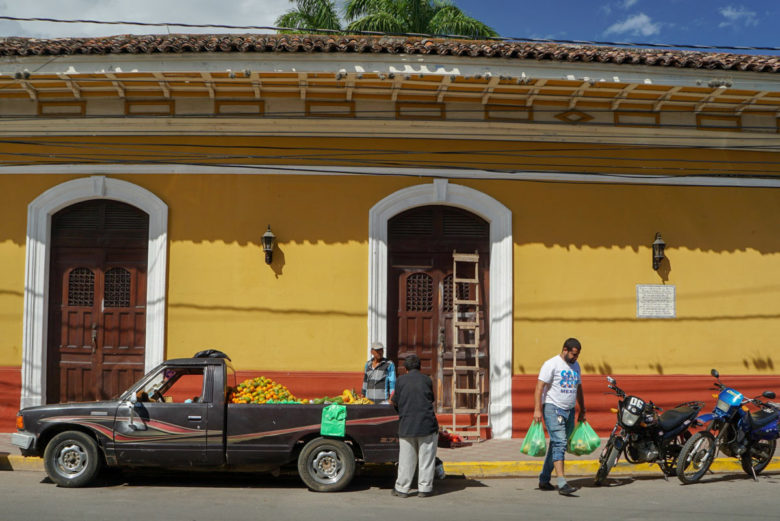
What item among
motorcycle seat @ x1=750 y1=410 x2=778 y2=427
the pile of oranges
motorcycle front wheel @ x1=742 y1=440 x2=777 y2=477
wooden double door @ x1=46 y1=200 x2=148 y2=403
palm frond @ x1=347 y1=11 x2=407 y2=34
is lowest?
motorcycle front wheel @ x1=742 y1=440 x2=777 y2=477

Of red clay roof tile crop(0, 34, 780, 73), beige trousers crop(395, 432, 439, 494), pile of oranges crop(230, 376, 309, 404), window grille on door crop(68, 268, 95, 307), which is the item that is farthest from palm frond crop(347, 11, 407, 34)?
beige trousers crop(395, 432, 439, 494)

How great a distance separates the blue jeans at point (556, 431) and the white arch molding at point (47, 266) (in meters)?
5.83

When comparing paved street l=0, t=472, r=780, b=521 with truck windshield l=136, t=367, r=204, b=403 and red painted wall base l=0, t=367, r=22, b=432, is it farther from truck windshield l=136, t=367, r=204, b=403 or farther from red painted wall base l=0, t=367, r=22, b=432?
red painted wall base l=0, t=367, r=22, b=432

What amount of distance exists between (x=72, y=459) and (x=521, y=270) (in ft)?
21.5

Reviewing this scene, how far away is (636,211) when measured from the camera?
11.2 metres

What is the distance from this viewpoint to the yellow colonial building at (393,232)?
1076 centimetres

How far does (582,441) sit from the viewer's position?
7.79 metres

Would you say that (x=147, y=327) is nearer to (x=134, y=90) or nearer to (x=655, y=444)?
(x=134, y=90)

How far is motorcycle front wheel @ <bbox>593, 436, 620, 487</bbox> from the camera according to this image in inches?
315

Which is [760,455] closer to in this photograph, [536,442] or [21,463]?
[536,442]

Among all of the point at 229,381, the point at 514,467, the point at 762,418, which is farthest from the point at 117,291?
the point at 762,418

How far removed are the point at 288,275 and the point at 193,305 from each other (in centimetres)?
147

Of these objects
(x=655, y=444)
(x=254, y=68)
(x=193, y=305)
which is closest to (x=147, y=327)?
(x=193, y=305)

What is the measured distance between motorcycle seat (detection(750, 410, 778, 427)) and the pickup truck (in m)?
4.17
